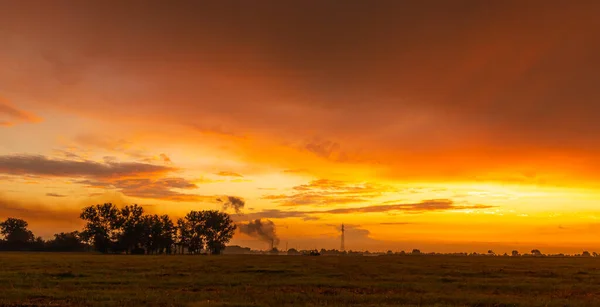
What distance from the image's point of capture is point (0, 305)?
24.6 meters

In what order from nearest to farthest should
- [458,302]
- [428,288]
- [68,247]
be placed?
[458,302] < [428,288] < [68,247]

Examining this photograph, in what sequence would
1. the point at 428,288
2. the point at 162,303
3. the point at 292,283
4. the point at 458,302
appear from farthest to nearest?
the point at 292,283 < the point at 428,288 < the point at 458,302 < the point at 162,303

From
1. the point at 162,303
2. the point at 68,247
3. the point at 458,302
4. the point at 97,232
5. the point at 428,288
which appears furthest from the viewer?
the point at 68,247

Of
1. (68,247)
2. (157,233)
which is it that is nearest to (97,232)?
(157,233)

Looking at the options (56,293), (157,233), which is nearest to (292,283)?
(56,293)

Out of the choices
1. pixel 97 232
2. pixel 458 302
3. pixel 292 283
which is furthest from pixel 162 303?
pixel 97 232

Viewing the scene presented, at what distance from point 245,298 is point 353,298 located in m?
7.14

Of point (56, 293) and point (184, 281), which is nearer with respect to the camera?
point (56, 293)

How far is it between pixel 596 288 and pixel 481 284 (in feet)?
33.2

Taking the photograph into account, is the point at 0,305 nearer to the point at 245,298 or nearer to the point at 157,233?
the point at 245,298

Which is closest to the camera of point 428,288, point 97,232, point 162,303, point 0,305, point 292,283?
point 0,305

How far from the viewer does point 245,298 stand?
28750 millimetres

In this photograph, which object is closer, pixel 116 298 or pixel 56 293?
pixel 116 298

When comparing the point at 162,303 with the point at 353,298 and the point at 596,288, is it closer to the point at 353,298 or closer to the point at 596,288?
the point at 353,298
